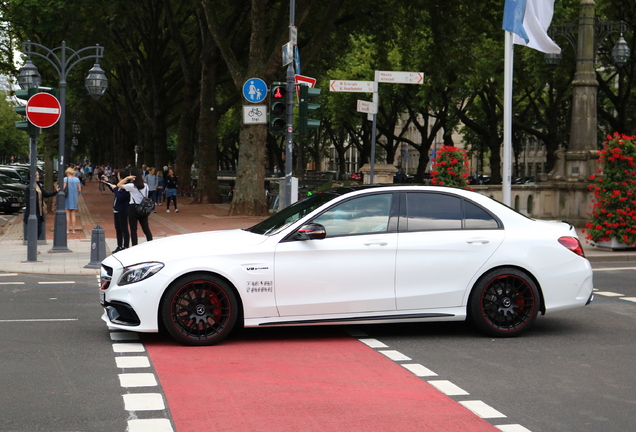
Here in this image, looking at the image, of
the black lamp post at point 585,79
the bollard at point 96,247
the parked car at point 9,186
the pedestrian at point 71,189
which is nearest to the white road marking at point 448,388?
A: the bollard at point 96,247

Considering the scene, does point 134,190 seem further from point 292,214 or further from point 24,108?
point 292,214

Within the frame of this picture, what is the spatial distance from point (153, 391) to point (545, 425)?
2783mm

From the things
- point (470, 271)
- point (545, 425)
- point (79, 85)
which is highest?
point (79, 85)

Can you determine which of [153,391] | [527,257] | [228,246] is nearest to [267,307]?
[228,246]

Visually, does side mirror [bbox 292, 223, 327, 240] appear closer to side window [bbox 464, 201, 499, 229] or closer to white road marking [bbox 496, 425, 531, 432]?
side window [bbox 464, 201, 499, 229]

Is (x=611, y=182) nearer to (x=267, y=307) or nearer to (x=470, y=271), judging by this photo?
(x=470, y=271)

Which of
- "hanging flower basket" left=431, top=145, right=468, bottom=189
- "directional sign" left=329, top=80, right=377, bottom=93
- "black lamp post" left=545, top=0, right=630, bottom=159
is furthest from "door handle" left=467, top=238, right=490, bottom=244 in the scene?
"black lamp post" left=545, top=0, right=630, bottom=159

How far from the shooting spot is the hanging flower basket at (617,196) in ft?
60.4

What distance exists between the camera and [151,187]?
36.6 metres

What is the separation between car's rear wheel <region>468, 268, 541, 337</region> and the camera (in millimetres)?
8992

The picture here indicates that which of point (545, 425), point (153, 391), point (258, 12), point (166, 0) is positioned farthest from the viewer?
point (166, 0)

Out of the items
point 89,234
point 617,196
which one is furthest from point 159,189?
point 617,196

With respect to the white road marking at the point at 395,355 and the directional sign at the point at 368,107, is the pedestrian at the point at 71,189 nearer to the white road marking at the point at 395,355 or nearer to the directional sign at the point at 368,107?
the directional sign at the point at 368,107

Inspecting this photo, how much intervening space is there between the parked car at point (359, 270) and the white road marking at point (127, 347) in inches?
6.7
